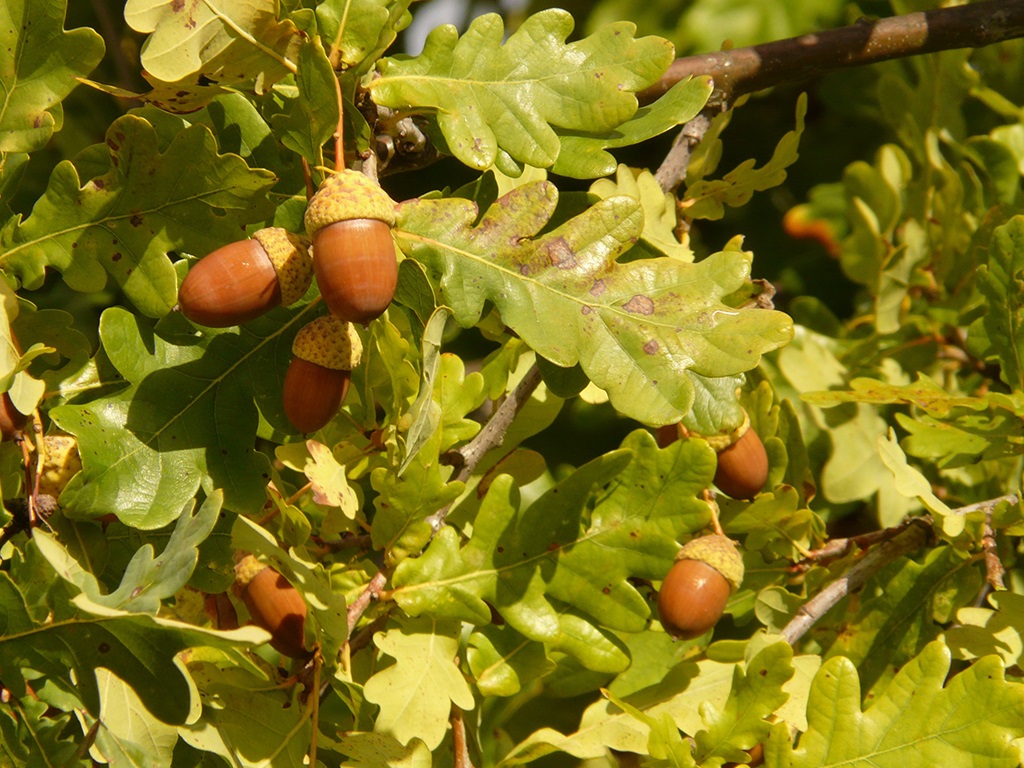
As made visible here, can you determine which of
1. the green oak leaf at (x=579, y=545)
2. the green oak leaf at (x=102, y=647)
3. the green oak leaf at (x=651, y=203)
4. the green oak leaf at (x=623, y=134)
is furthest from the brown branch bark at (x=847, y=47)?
the green oak leaf at (x=102, y=647)

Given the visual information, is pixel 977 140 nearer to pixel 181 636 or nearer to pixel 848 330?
pixel 848 330

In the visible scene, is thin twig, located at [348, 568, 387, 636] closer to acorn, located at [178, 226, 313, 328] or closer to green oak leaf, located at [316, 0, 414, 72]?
acorn, located at [178, 226, 313, 328]

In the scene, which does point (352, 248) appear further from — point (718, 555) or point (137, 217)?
point (718, 555)

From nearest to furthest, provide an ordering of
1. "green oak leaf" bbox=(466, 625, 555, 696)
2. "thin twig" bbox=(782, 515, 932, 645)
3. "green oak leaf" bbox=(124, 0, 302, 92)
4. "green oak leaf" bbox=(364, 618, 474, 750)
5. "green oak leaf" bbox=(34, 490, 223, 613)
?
"green oak leaf" bbox=(34, 490, 223, 613)
"green oak leaf" bbox=(124, 0, 302, 92)
"green oak leaf" bbox=(364, 618, 474, 750)
"green oak leaf" bbox=(466, 625, 555, 696)
"thin twig" bbox=(782, 515, 932, 645)

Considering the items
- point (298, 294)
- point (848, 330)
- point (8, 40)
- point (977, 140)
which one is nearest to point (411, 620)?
point (298, 294)

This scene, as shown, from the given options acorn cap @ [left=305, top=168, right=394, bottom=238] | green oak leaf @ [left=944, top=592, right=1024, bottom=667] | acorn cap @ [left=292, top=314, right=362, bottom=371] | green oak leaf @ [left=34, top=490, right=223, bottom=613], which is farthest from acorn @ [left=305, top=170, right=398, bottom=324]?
green oak leaf @ [left=944, top=592, right=1024, bottom=667]
